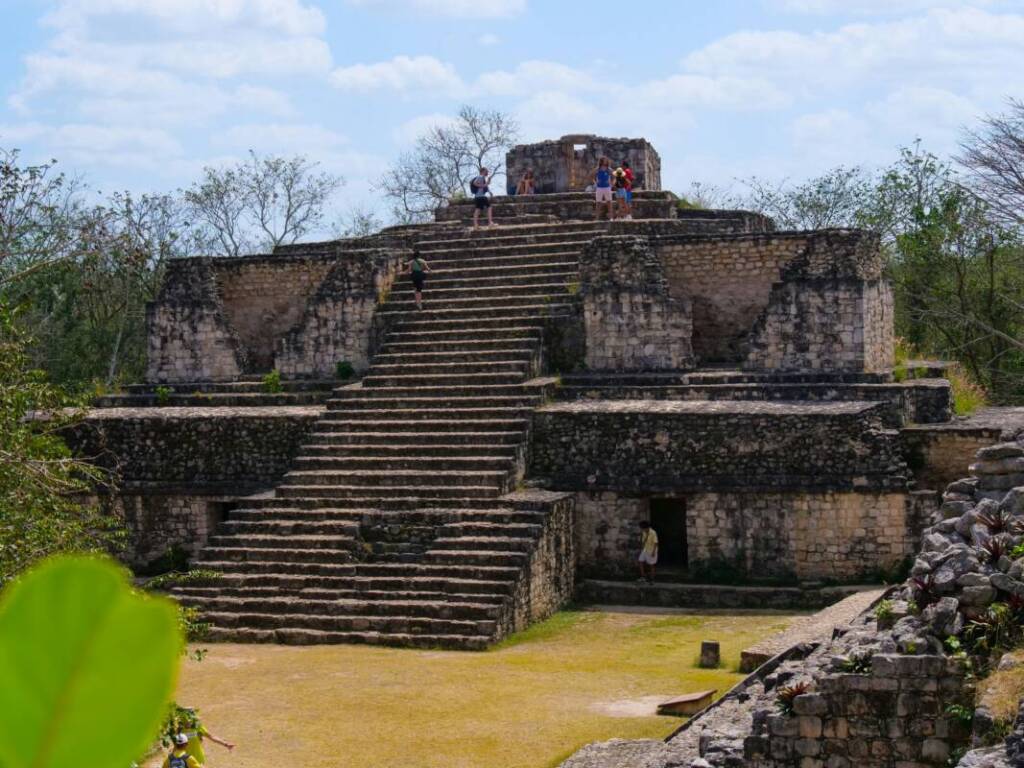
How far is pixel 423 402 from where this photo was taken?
1641cm

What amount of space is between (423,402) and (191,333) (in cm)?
454

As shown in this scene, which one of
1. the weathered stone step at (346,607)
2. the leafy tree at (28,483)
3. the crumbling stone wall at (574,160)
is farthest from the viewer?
the crumbling stone wall at (574,160)

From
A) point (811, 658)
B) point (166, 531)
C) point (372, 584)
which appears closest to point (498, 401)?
point (372, 584)

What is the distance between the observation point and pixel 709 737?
25.0ft

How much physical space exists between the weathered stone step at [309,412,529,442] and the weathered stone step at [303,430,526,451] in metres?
0.03

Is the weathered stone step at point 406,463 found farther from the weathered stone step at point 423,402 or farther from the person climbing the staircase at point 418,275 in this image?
the person climbing the staircase at point 418,275

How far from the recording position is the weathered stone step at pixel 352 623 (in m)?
13.1

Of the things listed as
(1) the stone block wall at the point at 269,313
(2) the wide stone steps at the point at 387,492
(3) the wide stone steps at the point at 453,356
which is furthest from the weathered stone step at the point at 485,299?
(2) the wide stone steps at the point at 387,492

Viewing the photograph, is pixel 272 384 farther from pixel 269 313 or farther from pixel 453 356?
pixel 453 356

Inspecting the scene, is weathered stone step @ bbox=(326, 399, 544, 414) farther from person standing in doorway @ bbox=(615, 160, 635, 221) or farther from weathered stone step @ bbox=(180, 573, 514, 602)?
person standing in doorway @ bbox=(615, 160, 635, 221)

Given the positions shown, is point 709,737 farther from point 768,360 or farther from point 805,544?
point 768,360

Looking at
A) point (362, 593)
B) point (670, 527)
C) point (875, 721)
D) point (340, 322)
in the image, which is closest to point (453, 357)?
point (340, 322)

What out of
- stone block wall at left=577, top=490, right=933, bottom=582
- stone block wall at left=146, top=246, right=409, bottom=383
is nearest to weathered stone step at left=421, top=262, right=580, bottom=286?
stone block wall at left=146, top=246, right=409, bottom=383

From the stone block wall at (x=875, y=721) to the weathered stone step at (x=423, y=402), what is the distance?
353 inches
